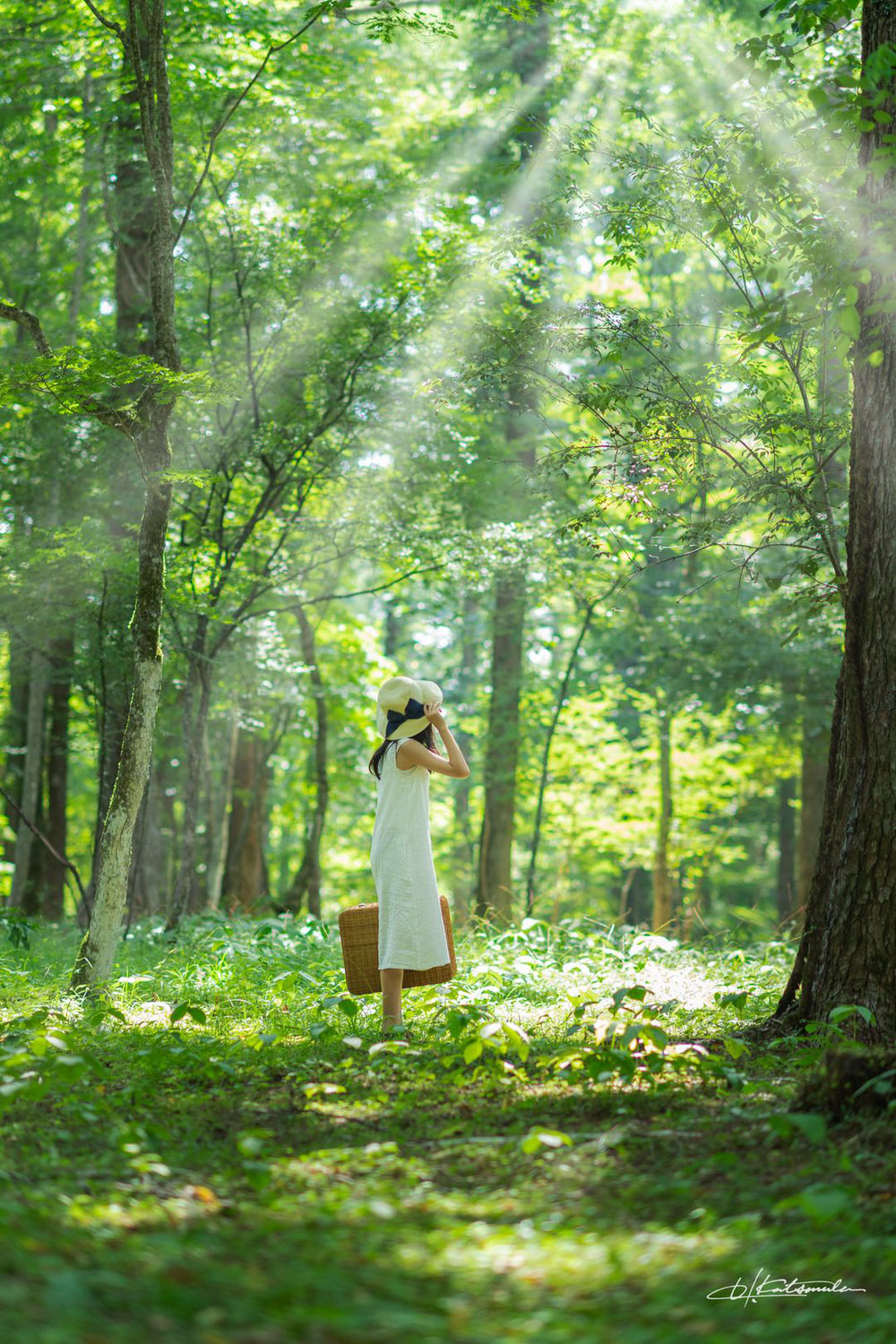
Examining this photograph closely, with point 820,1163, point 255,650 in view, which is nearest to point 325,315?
point 255,650

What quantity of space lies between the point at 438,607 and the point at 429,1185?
14.2 m

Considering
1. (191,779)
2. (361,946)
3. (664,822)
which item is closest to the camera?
(361,946)

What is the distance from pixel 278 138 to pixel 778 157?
650cm

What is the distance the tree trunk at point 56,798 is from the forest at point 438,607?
0.21 feet

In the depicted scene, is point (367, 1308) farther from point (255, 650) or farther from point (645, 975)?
point (255, 650)

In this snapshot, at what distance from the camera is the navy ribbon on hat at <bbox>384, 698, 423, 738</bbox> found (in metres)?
5.61

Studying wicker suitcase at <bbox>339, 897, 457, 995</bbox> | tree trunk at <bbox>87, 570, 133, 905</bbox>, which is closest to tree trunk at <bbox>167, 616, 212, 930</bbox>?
tree trunk at <bbox>87, 570, 133, 905</bbox>

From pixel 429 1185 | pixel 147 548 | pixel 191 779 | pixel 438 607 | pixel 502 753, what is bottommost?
pixel 429 1185

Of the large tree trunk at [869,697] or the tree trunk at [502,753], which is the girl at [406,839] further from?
the tree trunk at [502,753]

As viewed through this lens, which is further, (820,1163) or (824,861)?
(824,861)

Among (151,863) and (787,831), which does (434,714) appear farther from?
(787,831)

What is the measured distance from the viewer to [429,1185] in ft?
10.5

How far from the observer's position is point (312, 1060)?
478 centimetres

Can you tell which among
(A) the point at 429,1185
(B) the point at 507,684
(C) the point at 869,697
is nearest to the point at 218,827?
(B) the point at 507,684
